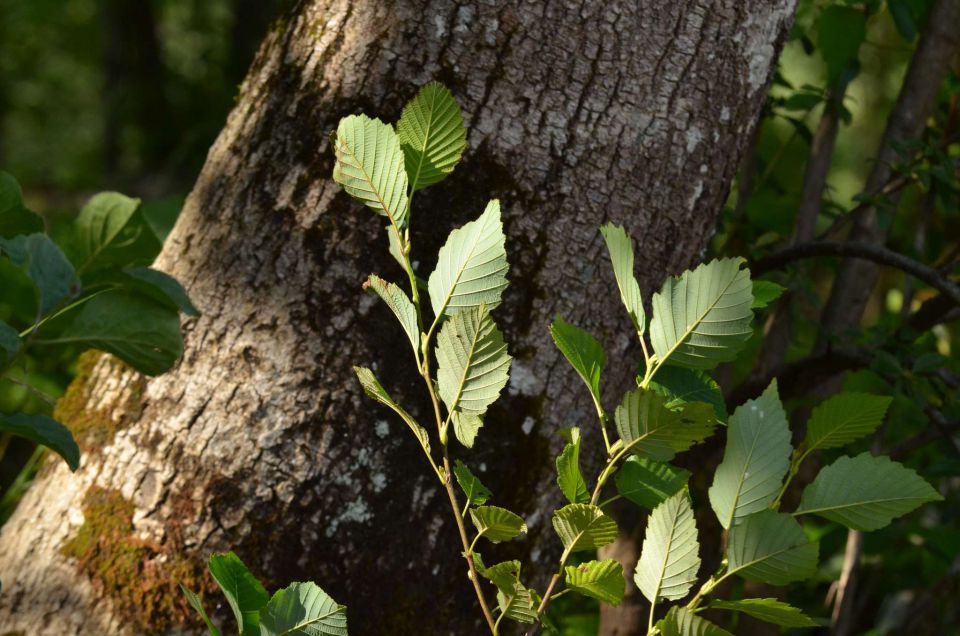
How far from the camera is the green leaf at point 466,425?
760mm

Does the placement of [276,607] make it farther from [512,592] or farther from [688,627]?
[688,627]

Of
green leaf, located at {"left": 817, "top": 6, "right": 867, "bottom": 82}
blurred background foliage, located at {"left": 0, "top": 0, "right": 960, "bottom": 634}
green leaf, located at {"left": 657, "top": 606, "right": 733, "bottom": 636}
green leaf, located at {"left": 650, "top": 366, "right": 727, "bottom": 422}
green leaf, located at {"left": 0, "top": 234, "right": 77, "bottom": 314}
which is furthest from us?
green leaf, located at {"left": 817, "top": 6, "right": 867, "bottom": 82}

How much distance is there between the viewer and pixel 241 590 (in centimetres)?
79

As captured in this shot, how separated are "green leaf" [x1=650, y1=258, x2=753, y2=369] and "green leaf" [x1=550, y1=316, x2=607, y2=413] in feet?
0.21

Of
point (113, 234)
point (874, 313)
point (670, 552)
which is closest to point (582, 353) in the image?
point (670, 552)

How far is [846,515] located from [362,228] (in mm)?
673

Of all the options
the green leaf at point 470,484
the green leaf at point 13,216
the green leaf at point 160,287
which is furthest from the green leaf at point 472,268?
the green leaf at point 13,216

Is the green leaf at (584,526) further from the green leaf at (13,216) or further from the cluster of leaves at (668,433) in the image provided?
the green leaf at (13,216)

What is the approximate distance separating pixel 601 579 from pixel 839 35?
1.48 metres

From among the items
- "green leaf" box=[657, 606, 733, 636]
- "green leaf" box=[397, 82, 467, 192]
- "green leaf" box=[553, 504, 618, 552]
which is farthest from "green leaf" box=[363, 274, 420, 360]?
"green leaf" box=[657, 606, 733, 636]

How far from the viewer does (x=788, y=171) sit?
2238 millimetres

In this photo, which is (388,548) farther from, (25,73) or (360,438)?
(25,73)

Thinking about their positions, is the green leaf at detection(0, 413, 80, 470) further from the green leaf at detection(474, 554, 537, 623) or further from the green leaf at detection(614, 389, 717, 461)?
the green leaf at detection(614, 389, 717, 461)

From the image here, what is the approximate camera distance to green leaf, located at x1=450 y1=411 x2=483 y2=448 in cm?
76
